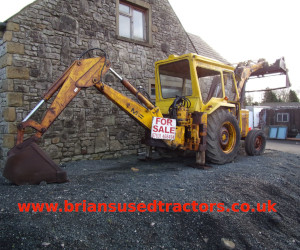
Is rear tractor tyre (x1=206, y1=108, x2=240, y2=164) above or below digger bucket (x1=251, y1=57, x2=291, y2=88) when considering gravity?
below

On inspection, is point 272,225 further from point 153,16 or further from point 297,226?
point 153,16

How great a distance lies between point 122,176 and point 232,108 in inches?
139

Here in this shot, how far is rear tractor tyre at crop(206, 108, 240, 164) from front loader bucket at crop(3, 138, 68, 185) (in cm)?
325

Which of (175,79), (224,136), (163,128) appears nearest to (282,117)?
(224,136)

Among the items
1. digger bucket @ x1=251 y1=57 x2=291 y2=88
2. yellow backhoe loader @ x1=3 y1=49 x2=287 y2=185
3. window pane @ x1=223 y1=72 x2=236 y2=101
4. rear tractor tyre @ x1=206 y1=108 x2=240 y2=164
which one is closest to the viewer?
yellow backhoe loader @ x1=3 y1=49 x2=287 y2=185

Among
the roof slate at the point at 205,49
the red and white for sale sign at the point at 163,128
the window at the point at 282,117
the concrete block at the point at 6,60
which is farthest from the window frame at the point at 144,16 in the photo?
the window at the point at 282,117

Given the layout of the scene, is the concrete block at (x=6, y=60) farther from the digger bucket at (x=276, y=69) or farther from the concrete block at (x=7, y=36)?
the digger bucket at (x=276, y=69)

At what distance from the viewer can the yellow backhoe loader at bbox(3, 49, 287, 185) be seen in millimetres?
3594

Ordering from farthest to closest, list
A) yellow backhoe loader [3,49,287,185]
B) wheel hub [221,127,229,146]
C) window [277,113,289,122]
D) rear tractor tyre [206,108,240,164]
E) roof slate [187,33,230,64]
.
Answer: window [277,113,289,122], roof slate [187,33,230,64], wheel hub [221,127,229,146], rear tractor tyre [206,108,240,164], yellow backhoe loader [3,49,287,185]

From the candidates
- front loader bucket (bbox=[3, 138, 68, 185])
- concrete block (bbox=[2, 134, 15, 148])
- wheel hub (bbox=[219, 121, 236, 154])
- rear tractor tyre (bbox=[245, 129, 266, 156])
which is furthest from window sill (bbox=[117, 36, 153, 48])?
front loader bucket (bbox=[3, 138, 68, 185])

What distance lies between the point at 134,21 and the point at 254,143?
5.23m

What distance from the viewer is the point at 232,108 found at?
250 inches

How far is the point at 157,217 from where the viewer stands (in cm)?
279

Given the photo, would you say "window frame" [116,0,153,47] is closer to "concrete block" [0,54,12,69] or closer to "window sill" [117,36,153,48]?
"window sill" [117,36,153,48]
